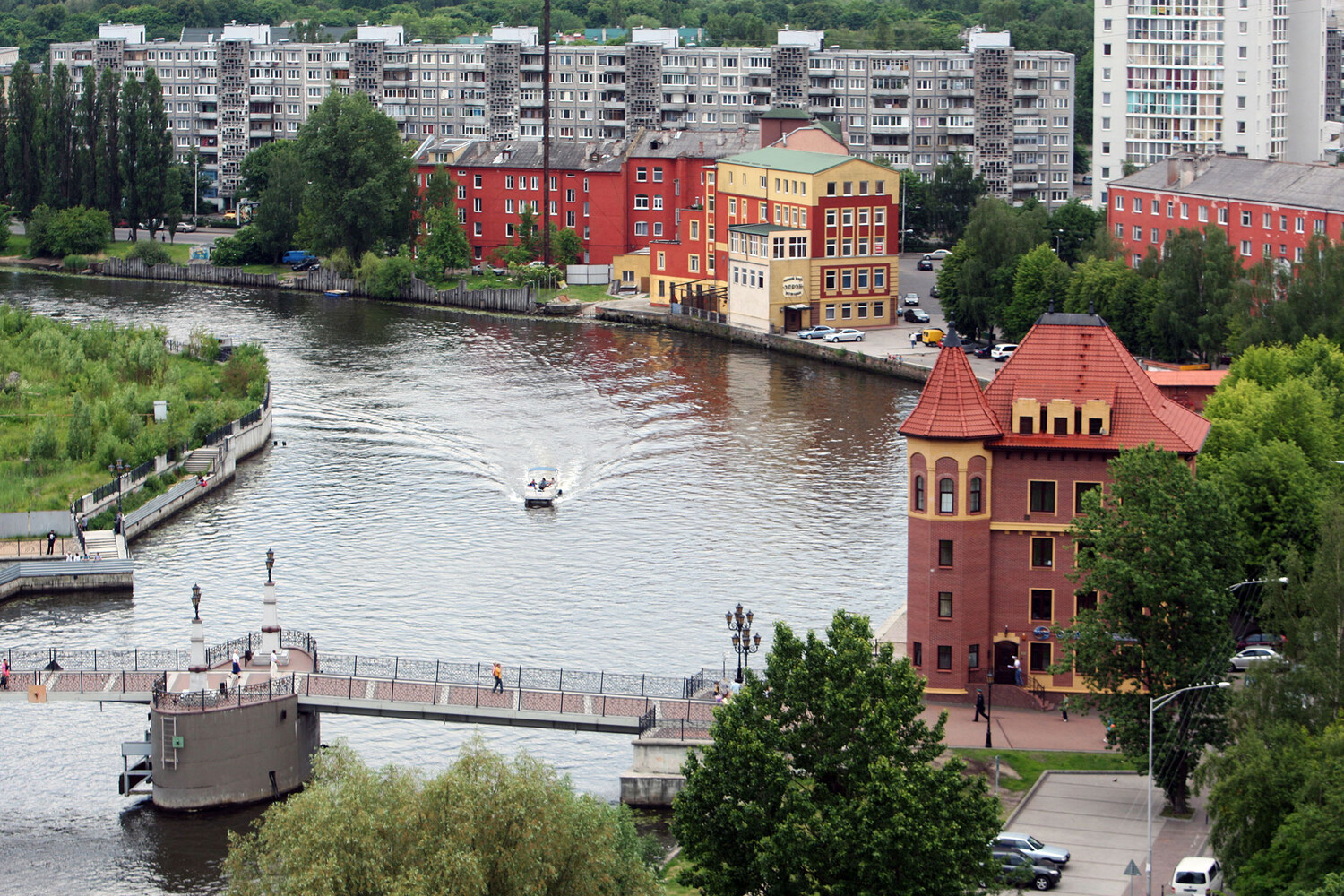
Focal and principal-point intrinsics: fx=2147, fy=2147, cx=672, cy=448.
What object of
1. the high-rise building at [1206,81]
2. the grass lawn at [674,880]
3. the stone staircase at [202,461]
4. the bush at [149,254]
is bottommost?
the grass lawn at [674,880]

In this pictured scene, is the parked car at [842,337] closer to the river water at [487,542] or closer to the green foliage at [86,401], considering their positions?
the river water at [487,542]

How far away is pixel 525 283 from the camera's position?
166m

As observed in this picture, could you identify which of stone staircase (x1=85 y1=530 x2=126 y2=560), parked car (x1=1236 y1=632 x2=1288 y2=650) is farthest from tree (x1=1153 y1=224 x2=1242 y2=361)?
stone staircase (x1=85 y1=530 x2=126 y2=560)

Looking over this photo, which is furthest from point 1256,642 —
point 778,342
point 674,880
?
point 778,342

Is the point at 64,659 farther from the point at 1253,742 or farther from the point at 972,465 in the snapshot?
the point at 1253,742

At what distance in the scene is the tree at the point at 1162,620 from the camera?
Result: 58.2m

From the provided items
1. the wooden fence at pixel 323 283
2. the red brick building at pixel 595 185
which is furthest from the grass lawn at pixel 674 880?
the red brick building at pixel 595 185

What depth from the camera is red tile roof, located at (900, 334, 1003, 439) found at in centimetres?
6725

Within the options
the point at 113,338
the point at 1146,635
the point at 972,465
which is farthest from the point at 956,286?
the point at 1146,635

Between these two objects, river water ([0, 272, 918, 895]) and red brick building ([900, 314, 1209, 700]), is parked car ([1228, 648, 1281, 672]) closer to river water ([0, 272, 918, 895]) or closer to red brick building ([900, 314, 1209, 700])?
red brick building ([900, 314, 1209, 700])

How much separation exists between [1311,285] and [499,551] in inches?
1678

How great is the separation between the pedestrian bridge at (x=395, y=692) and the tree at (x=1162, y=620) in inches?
476

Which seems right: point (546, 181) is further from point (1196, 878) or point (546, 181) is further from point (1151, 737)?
point (1196, 878)

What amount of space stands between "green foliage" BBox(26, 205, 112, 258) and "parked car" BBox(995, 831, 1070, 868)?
475ft
